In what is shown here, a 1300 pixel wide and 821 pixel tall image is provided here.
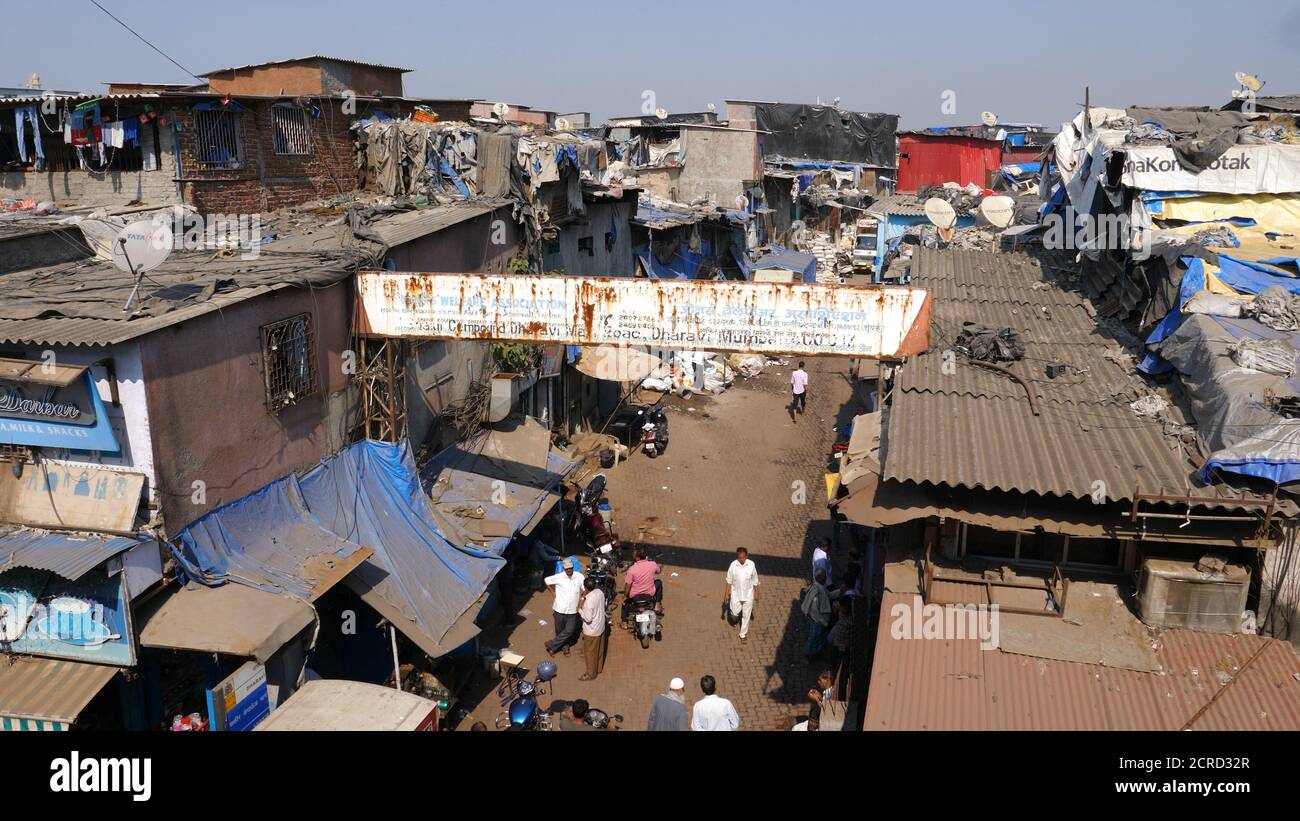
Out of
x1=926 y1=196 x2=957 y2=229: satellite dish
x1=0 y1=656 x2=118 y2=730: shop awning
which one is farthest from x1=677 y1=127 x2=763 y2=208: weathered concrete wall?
x1=0 y1=656 x2=118 y2=730: shop awning

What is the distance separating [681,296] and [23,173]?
13.0 metres

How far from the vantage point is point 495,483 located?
14.0 meters

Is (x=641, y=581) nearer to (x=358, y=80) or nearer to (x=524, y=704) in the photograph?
(x=524, y=704)

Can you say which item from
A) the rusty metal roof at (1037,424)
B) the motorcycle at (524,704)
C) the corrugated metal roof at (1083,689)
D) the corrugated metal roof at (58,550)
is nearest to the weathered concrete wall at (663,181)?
the rusty metal roof at (1037,424)

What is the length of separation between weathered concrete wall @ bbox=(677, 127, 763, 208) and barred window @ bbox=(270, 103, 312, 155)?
811 inches

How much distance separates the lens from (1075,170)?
16344mm

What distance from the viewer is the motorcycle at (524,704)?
1013 centimetres

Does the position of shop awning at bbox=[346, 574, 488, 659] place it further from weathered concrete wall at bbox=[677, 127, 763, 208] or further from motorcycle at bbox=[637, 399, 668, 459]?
weathered concrete wall at bbox=[677, 127, 763, 208]

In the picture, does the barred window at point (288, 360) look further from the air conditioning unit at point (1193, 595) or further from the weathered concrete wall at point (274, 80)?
the weathered concrete wall at point (274, 80)

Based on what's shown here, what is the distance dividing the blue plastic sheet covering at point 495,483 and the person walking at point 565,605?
922 millimetres

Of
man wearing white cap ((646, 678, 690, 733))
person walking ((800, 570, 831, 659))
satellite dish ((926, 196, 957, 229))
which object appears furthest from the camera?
satellite dish ((926, 196, 957, 229))

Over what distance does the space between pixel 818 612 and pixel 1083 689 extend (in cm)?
557

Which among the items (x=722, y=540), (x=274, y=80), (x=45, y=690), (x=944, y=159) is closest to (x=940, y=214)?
(x=722, y=540)

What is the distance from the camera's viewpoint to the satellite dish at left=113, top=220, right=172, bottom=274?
Answer: 8.77m
